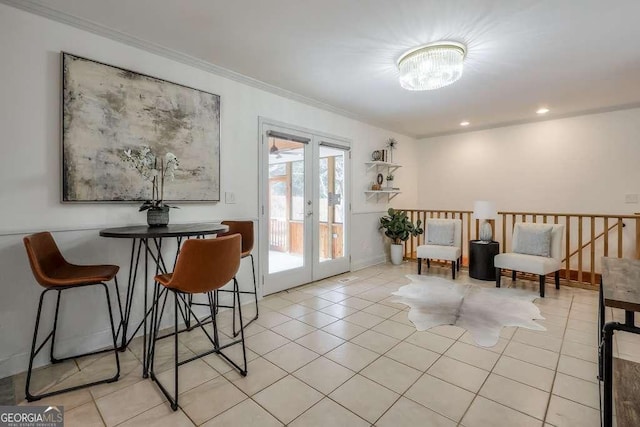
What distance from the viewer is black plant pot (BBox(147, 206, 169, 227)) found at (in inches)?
94.1

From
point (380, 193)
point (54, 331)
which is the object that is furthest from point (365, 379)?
point (380, 193)

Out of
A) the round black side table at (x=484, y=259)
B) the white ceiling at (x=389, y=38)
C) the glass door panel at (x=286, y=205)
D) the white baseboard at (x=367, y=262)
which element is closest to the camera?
the white ceiling at (x=389, y=38)

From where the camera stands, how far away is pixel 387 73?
10.7ft

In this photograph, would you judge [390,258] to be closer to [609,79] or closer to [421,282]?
[421,282]

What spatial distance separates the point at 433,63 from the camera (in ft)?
8.79

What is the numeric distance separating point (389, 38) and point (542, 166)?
13.7ft

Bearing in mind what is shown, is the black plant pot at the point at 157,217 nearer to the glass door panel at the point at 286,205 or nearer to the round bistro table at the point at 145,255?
the round bistro table at the point at 145,255

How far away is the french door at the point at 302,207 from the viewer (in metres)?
3.68

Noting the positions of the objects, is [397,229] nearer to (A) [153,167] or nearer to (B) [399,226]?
(B) [399,226]

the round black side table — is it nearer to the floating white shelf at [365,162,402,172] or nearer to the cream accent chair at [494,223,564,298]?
the cream accent chair at [494,223,564,298]

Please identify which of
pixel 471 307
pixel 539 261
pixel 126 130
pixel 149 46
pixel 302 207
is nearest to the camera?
pixel 126 130

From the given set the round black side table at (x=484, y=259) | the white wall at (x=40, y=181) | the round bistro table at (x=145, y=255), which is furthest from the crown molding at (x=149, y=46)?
the round black side table at (x=484, y=259)

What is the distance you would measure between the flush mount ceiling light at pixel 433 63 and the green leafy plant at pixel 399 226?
2760mm

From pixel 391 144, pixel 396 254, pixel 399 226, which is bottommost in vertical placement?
pixel 396 254
